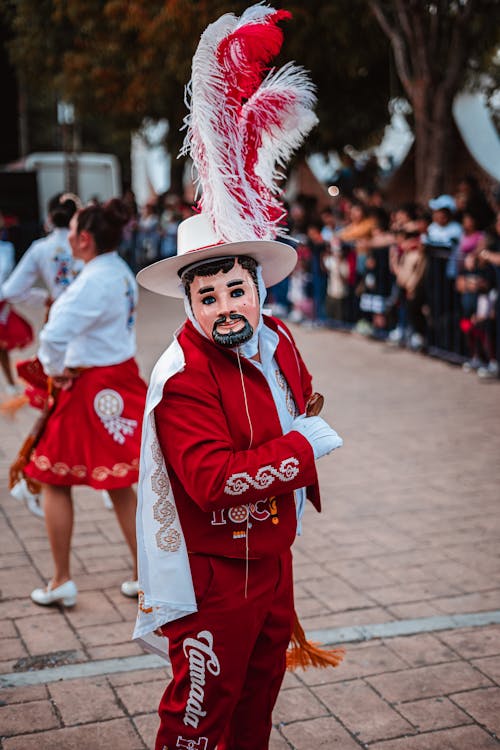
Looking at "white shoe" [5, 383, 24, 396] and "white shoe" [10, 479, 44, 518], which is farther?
"white shoe" [5, 383, 24, 396]

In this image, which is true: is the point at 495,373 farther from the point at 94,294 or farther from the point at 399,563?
the point at 94,294

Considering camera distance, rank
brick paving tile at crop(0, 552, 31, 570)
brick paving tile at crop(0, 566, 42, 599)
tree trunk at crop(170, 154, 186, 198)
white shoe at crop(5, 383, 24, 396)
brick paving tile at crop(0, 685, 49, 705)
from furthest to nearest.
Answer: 1. tree trunk at crop(170, 154, 186, 198)
2. white shoe at crop(5, 383, 24, 396)
3. brick paving tile at crop(0, 552, 31, 570)
4. brick paving tile at crop(0, 566, 42, 599)
5. brick paving tile at crop(0, 685, 49, 705)

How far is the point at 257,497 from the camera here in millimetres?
2695

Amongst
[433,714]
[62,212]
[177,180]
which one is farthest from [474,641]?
[177,180]

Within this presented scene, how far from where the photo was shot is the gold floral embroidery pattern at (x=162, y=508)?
9.29ft

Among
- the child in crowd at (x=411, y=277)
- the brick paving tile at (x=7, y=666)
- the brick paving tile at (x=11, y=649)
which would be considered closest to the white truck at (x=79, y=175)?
the child in crowd at (x=411, y=277)

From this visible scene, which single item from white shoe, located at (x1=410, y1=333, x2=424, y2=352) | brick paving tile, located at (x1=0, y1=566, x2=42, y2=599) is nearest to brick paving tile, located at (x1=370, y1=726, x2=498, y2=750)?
brick paving tile, located at (x1=0, y1=566, x2=42, y2=599)

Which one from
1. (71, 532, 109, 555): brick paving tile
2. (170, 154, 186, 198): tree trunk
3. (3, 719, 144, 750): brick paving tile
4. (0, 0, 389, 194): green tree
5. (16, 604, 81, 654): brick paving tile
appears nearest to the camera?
(3, 719, 144, 750): brick paving tile

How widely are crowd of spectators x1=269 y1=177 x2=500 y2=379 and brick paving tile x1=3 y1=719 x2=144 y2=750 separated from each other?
7.29 meters

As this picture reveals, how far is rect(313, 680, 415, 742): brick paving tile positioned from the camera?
3602 mm

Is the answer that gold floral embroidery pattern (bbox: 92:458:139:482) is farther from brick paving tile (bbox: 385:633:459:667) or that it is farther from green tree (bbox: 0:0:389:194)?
green tree (bbox: 0:0:389:194)

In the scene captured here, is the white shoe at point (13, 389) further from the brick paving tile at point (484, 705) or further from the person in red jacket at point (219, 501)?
the person in red jacket at point (219, 501)

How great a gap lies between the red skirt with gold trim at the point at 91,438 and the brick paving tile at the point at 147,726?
128 cm

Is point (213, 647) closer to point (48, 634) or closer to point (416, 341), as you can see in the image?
point (48, 634)
